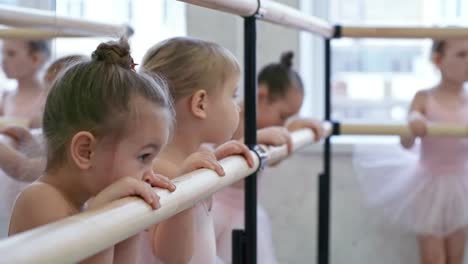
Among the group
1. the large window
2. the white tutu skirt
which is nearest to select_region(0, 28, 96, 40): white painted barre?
the white tutu skirt

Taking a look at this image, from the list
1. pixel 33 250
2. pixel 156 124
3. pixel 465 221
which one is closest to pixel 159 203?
pixel 156 124

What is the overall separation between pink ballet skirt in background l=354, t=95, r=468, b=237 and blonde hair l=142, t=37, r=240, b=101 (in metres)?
1.25

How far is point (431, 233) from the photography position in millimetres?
2320

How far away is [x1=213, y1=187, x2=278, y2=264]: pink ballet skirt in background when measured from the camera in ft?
5.19

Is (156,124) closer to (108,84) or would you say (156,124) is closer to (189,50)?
(108,84)

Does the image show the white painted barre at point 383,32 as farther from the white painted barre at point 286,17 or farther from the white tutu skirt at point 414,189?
the white tutu skirt at point 414,189

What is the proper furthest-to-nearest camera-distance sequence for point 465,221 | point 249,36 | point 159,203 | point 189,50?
point 465,221, point 249,36, point 189,50, point 159,203

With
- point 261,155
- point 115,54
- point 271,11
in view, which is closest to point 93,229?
point 115,54

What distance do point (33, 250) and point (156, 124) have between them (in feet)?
1.04

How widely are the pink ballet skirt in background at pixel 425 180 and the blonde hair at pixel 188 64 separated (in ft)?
4.09

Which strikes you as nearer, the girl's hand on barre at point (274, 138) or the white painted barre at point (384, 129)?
the girl's hand on barre at point (274, 138)

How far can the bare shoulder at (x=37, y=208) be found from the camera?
0.81m

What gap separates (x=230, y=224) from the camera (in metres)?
1.68

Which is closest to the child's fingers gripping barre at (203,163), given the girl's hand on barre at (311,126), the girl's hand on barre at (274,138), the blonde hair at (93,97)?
the blonde hair at (93,97)
